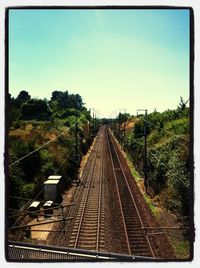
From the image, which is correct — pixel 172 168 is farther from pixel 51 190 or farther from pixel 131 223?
pixel 51 190

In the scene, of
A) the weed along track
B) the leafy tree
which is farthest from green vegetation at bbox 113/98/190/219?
the leafy tree

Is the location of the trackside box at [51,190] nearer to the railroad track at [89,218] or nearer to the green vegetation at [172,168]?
the railroad track at [89,218]

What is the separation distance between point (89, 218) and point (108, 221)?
921 mm

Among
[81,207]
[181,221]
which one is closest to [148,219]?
[181,221]

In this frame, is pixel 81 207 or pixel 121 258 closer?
pixel 121 258

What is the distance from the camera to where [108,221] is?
1328 centimetres

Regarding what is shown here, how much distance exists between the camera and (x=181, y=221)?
12398 mm

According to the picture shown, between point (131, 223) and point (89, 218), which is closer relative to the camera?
point (131, 223)

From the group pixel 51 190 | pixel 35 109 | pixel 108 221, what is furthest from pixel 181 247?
pixel 35 109

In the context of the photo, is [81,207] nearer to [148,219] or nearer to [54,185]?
[54,185]

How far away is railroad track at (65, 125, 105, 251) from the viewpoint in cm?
1104
